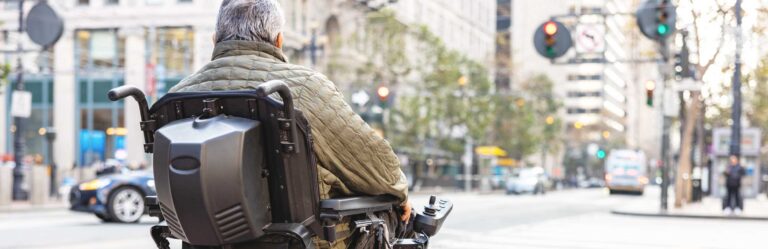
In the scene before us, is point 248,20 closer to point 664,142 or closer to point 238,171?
point 238,171

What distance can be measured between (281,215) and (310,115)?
0.36m

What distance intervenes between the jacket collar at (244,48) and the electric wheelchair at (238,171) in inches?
12.7

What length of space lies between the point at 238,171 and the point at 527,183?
5457 cm

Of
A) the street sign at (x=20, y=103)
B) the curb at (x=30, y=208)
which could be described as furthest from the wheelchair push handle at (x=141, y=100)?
the street sign at (x=20, y=103)

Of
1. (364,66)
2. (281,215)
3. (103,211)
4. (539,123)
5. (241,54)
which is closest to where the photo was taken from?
(281,215)

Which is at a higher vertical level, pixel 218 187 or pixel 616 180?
pixel 218 187

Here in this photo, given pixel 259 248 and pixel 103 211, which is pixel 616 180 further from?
pixel 259 248

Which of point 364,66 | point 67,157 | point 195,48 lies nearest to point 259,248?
point 195,48

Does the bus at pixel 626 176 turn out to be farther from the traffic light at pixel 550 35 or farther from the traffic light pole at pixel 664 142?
the traffic light at pixel 550 35

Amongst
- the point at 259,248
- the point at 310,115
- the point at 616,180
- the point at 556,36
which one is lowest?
the point at 616,180

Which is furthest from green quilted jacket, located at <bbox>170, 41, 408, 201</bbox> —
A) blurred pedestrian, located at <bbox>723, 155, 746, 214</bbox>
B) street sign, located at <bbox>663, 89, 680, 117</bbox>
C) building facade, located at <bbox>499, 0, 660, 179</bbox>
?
building facade, located at <bbox>499, 0, 660, 179</bbox>

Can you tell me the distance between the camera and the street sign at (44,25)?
23.4 meters

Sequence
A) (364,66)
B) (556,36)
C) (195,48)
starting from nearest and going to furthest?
(556,36) < (195,48) < (364,66)

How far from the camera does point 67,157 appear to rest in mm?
45562
